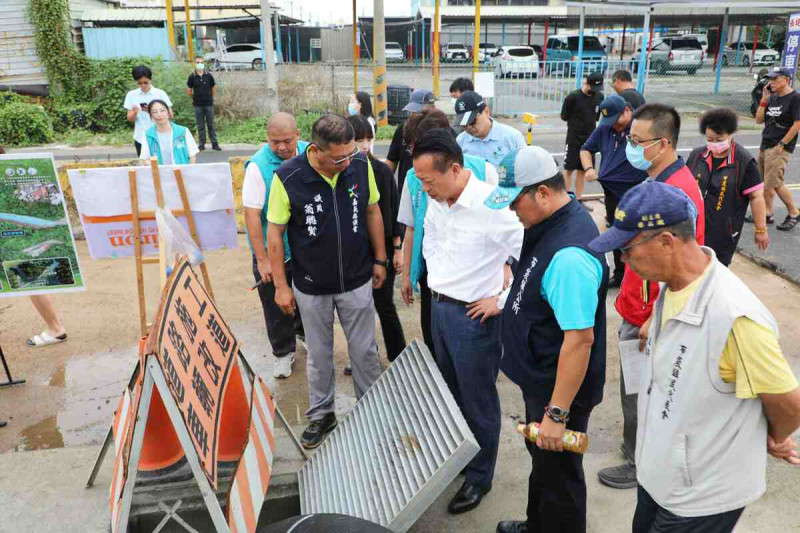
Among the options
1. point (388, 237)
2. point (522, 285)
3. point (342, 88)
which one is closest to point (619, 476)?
point (522, 285)

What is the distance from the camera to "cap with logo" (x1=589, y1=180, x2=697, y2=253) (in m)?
1.92

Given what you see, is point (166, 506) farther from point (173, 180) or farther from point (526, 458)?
point (173, 180)

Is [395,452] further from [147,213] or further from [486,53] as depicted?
[486,53]

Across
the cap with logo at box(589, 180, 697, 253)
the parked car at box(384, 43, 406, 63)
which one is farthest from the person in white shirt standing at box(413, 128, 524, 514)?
the parked car at box(384, 43, 406, 63)

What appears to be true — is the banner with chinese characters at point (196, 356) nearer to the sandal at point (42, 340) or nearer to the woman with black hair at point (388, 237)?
the woman with black hair at point (388, 237)

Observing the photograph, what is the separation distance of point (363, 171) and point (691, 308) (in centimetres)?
228

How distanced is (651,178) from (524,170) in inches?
55.1

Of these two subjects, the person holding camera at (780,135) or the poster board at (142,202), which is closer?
the poster board at (142,202)

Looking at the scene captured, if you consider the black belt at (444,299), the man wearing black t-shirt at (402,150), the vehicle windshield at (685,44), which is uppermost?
the vehicle windshield at (685,44)

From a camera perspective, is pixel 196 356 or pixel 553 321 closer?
pixel 553 321

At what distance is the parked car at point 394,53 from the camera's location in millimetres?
34250

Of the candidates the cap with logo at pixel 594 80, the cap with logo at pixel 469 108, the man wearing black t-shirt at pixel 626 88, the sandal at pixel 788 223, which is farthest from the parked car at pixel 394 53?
the cap with logo at pixel 469 108

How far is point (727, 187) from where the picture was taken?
4340 mm

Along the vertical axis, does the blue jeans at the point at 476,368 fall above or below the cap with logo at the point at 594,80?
below
